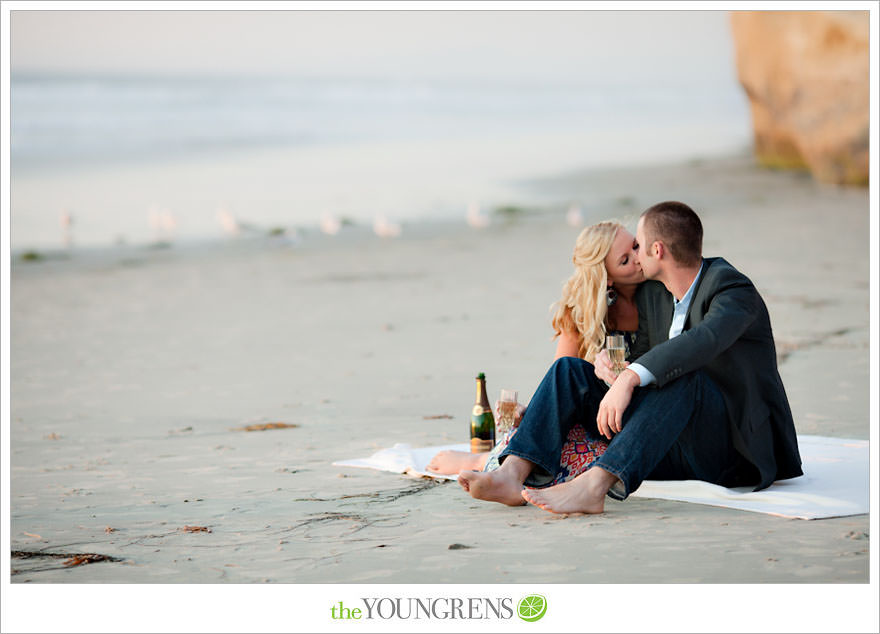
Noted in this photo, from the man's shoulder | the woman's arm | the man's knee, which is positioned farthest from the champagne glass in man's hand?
the man's shoulder

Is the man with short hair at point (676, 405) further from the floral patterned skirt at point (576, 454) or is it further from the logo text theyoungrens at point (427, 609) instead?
the logo text theyoungrens at point (427, 609)

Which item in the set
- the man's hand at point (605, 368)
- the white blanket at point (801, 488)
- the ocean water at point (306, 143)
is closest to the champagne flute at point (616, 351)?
the man's hand at point (605, 368)

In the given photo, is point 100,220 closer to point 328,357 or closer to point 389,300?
point 389,300

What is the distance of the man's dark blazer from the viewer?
380 centimetres

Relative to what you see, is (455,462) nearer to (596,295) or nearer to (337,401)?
(596,295)

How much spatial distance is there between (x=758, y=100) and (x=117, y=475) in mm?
16882

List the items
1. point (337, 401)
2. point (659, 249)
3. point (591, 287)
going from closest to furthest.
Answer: point (659, 249), point (591, 287), point (337, 401)

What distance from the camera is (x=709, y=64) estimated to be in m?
24.7

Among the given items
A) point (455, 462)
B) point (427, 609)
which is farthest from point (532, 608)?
point (455, 462)

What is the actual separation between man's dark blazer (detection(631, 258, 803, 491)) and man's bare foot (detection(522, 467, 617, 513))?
354mm

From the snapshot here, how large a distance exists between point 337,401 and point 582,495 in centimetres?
252

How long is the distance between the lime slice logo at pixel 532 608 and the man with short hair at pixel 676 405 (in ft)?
2.15

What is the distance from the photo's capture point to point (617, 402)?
3.81m

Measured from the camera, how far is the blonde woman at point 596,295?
14.1ft
